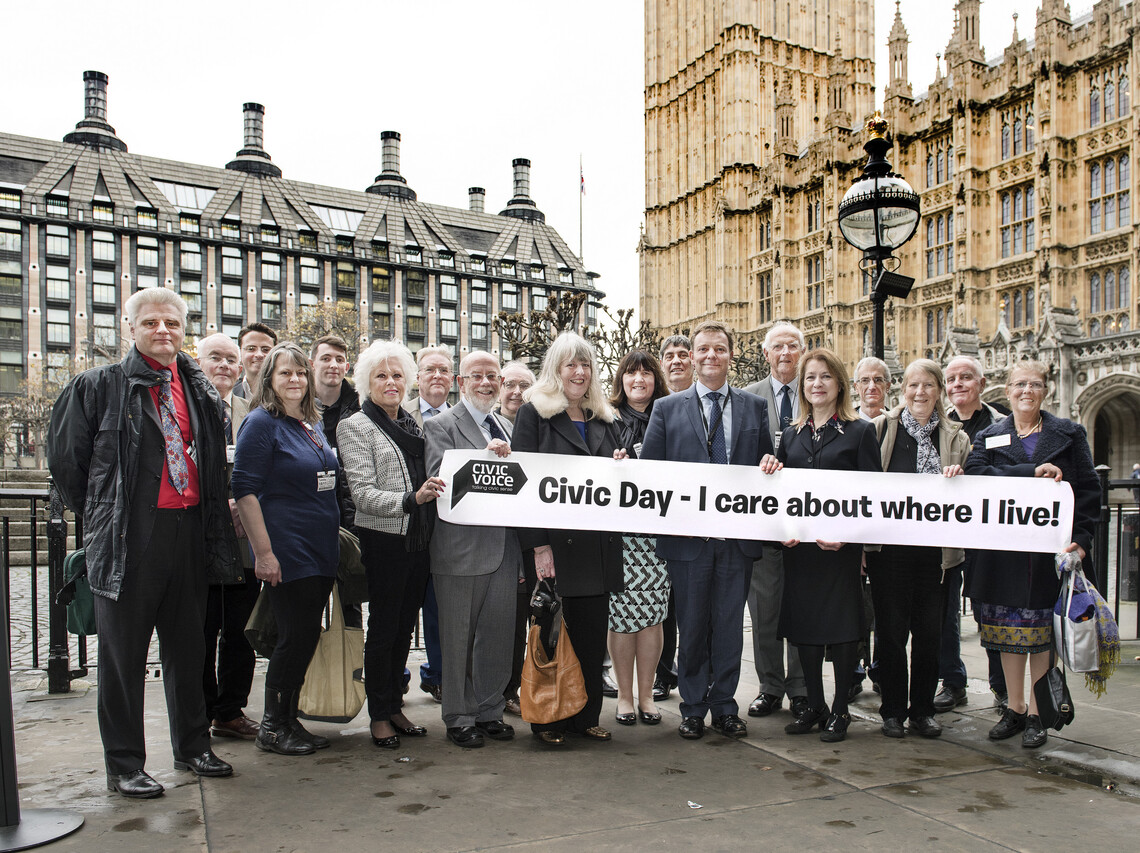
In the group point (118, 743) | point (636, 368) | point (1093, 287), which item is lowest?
point (118, 743)

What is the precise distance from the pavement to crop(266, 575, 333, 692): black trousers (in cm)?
39

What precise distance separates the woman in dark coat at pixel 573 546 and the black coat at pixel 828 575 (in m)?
0.94

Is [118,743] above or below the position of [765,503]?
below

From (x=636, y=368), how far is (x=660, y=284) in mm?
56136

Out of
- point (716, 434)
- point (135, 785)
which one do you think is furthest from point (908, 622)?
point (135, 785)

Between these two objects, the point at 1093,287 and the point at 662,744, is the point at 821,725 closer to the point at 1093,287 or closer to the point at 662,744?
the point at 662,744

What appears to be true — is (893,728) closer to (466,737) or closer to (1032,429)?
(1032,429)

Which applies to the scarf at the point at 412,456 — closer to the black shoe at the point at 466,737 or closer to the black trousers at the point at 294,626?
the black trousers at the point at 294,626

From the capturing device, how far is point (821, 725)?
4.66 m

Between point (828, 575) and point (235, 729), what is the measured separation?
3.20 m

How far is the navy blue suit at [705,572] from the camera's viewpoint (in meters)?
4.64

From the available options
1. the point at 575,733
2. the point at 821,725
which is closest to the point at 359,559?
the point at 575,733

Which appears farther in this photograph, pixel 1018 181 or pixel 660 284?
pixel 660 284

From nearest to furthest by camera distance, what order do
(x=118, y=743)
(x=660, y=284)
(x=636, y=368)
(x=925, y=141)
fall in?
(x=118, y=743) → (x=636, y=368) → (x=925, y=141) → (x=660, y=284)
